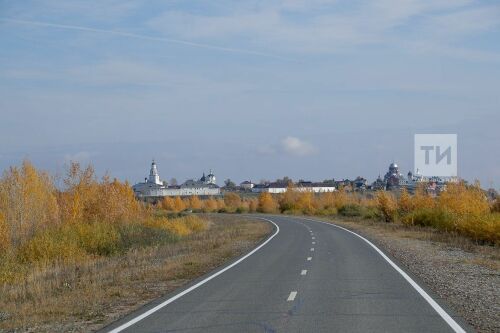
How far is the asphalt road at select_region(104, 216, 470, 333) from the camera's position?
40.6ft

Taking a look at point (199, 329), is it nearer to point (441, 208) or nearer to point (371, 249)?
point (371, 249)

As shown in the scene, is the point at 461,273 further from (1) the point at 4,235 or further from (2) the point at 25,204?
(2) the point at 25,204

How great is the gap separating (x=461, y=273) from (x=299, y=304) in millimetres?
9379

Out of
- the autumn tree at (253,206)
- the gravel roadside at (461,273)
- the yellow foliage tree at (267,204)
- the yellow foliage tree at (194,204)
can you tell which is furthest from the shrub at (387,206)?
the yellow foliage tree at (194,204)

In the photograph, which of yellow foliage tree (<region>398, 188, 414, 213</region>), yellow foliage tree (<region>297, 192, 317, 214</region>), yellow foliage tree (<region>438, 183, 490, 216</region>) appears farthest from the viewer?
yellow foliage tree (<region>297, 192, 317, 214</region>)

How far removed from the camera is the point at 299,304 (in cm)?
1508

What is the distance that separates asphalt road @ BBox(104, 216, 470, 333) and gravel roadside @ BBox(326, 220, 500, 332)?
56cm

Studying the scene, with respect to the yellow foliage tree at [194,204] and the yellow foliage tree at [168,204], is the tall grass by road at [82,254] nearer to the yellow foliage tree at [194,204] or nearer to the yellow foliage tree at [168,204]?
the yellow foliage tree at [168,204]

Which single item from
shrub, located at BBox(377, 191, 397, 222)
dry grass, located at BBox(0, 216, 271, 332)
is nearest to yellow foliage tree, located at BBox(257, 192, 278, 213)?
shrub, located at BBox(377, 191, 397, 222)

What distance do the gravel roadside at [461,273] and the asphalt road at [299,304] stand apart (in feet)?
1.83

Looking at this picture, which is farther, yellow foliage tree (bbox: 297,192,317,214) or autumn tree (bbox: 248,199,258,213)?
autumn tree (bbox: 248,199,258,213)

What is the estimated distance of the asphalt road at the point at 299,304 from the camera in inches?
487

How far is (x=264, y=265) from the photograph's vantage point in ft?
84.4

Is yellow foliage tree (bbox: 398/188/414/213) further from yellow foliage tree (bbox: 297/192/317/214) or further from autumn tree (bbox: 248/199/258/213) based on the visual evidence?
autumn tree (bbox: 248/199/258/213)
